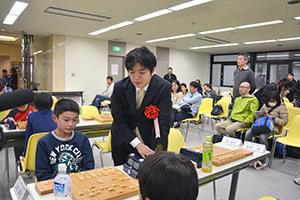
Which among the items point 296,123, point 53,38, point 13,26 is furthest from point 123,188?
point 53,38

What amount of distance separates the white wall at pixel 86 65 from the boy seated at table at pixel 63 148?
7.98 m

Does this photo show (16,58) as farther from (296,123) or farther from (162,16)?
(296,123)

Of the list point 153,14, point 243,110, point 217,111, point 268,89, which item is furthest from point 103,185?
point 153,14

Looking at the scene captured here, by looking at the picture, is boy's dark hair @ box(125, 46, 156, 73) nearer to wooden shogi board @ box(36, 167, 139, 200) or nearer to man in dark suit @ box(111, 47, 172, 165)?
man in dark suit @ box(111, 47, 172, 165)

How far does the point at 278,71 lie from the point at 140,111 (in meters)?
12.2

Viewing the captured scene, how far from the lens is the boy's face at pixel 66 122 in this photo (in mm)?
1780

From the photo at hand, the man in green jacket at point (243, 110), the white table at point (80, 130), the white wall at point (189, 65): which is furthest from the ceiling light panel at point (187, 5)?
the white wall at point (189, 65)

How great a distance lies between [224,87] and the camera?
13633 millimetres

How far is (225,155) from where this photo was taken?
1.86m

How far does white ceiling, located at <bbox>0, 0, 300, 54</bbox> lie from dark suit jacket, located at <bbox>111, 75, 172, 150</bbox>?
3.67 m

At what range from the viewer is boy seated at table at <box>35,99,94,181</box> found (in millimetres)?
1663

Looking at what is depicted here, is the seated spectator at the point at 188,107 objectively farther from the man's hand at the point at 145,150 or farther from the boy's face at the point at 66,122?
the man's hand at the point at 145,150

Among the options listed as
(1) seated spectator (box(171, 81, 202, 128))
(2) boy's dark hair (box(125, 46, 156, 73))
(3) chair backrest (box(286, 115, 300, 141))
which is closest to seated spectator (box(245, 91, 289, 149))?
(3) chair backrest (box(286, 115, 300, 141))

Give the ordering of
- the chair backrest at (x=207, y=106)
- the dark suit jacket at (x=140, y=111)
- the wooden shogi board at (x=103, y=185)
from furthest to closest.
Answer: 1. the chair backrest at (x=207, y=106)
2. the dark suit jacket at (x=140, y=111)
3. the wooden shogi board at (x=103, y=185)
